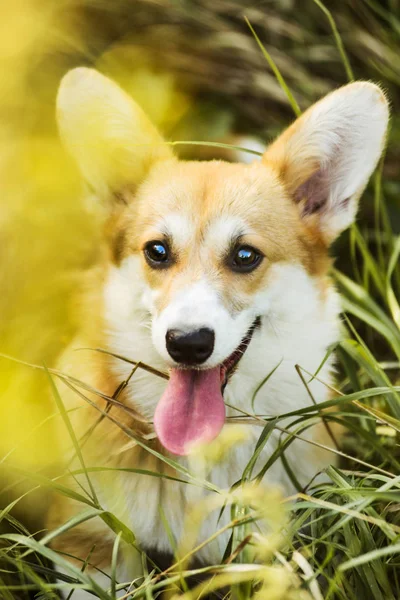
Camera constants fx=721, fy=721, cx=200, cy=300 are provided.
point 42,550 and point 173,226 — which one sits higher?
point 173,226

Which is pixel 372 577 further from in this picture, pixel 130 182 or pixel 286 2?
pixel 286 2

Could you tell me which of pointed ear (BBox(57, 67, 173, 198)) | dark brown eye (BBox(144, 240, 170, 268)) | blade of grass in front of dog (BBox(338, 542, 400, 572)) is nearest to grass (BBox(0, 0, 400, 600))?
blade of grass in front of dog (BBox(338, 542, 400, 572))

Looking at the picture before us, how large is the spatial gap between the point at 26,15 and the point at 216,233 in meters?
0.82

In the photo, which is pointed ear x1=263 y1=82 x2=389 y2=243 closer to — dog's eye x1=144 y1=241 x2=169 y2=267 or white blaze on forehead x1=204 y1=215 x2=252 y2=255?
white blaze on forehead x1=204 y1=215 x2=252 y2=255

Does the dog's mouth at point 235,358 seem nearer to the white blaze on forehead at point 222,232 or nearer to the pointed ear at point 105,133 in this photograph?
the white blaze on forehead at point 222,232

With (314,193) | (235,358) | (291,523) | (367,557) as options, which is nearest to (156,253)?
(235,358)

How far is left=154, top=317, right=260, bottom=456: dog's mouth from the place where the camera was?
2043mm

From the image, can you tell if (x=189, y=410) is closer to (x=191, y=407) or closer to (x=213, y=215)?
(x=191, y=407)

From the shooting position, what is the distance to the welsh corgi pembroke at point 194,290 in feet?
7.02

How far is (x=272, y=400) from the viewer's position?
2.35m

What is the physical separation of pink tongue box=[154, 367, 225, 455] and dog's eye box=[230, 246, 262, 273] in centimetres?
32

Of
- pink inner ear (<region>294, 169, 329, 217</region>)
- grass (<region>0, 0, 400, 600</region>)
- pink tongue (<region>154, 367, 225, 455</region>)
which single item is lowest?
grass (<region>0, 0, 400, 600</region>)

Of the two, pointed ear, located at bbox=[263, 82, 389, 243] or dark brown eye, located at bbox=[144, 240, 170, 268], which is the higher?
pointed ear, located at bbox=[263, 82, 389, 243]

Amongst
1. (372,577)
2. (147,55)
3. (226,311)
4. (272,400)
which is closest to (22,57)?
Result: (226,311)
